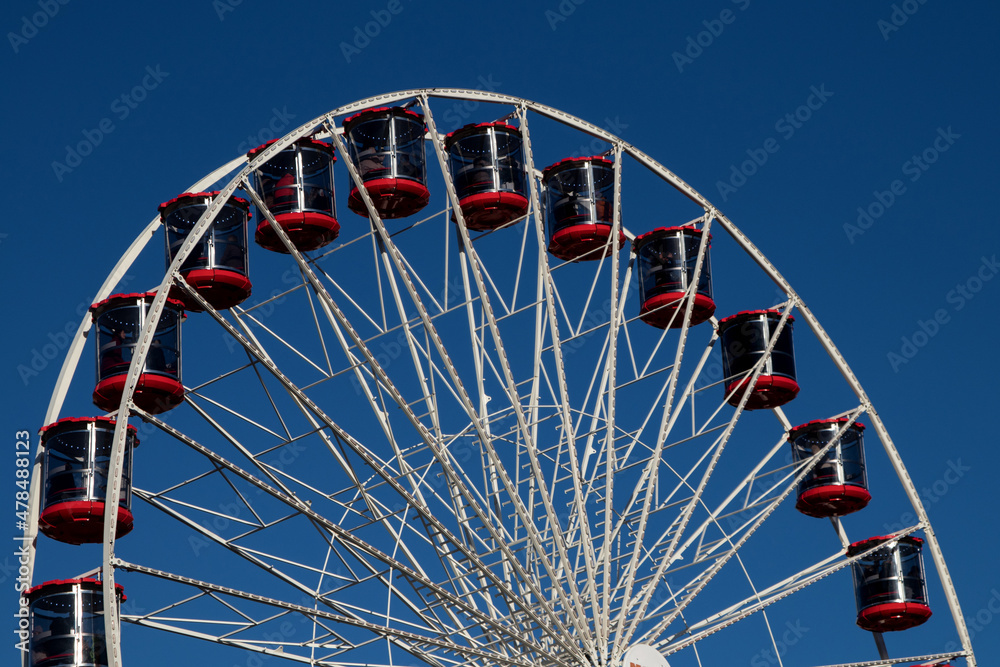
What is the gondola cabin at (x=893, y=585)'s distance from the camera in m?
23.4

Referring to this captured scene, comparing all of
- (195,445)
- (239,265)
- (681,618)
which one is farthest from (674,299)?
(195,445)

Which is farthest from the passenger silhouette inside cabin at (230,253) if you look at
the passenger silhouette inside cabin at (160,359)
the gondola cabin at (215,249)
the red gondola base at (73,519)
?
the red gondola base at (73,519)

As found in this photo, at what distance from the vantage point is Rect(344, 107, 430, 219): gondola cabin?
70.1 feet

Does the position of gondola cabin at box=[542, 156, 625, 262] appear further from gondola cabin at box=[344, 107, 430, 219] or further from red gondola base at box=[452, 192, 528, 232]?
gondola cabin at box=[344, 107, 430, 219]

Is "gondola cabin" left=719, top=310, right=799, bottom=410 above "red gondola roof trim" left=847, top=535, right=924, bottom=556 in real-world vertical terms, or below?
above

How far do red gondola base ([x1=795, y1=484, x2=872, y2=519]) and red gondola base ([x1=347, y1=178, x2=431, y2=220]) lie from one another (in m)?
7.41

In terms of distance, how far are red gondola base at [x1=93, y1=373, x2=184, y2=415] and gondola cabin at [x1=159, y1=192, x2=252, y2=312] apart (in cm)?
139

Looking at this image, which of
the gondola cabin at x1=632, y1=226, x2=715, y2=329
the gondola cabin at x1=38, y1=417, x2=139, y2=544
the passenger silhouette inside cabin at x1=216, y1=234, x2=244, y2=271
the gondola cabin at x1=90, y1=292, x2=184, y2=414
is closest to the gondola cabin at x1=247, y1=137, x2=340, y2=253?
the passenger silhouette inside cabin at x1=216, y1=234, x2=244, y2=271

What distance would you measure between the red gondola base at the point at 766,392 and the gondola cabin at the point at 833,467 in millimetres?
689

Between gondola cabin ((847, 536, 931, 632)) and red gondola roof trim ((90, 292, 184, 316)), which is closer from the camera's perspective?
red gondola roof trim ((90, 292, 184, 316))

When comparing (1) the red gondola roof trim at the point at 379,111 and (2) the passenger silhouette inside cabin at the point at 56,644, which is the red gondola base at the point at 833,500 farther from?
(2) the passenger silhouette inside cabin at the point at 56,644

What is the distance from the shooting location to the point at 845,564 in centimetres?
2256

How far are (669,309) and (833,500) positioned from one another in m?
3.82

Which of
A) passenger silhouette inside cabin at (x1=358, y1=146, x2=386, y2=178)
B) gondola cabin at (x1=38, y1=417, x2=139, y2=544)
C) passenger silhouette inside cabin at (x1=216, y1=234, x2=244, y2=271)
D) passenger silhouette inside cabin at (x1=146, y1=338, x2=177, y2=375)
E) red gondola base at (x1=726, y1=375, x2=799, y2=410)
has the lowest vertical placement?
gondola cabin at (x1=38, y1=417, x2=139, y2=544)
